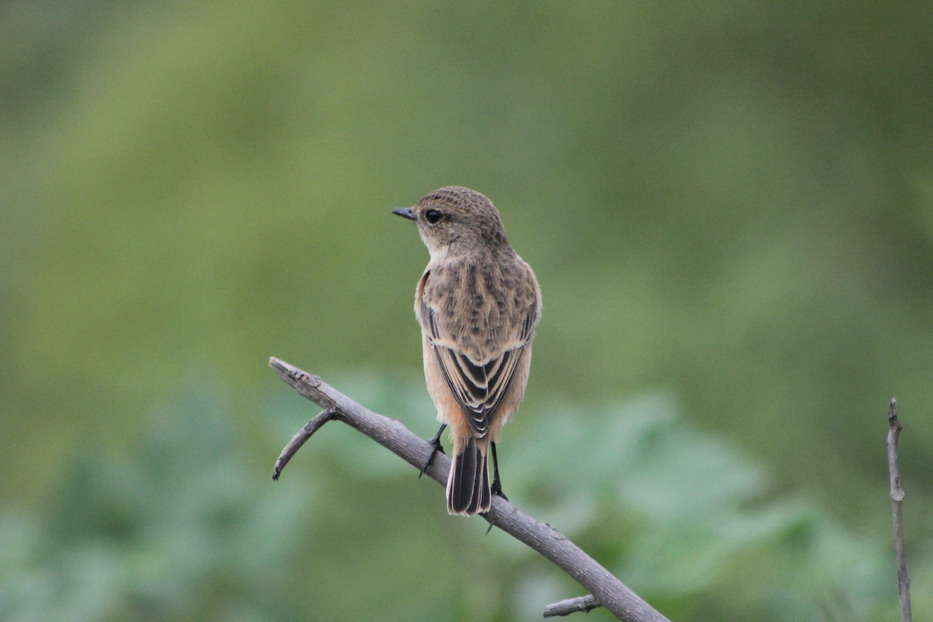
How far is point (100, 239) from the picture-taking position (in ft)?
20.6

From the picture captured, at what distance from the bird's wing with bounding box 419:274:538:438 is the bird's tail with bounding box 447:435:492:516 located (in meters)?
0.23

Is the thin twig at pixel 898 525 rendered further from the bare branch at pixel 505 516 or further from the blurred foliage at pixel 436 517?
the blurred foliage at pixel 436 517

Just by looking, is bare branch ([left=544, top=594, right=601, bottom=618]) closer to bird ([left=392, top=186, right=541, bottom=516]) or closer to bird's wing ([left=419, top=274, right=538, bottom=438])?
bird ([left=392, top=186, right=541, bottom=516])

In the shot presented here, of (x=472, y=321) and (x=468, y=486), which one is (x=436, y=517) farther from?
(x=468, y=486)

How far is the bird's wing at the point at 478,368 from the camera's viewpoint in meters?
2.91

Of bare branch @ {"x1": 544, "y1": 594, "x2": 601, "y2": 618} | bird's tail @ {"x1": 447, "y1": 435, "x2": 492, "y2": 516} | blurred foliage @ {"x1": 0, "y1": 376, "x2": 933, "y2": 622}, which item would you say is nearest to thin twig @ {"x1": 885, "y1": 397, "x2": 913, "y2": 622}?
bare branch @ {"x1": 544, "y1": 594, "x2": 601, "y2": 618}

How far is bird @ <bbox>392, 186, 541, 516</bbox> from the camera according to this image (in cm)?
290

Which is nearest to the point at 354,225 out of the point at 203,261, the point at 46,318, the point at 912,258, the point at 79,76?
the point at 203,261

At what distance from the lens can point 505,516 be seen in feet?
6.39

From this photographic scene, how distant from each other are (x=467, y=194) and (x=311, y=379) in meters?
1.70

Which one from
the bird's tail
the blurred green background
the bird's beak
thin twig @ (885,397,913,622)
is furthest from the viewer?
the blurred green background

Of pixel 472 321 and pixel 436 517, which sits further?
pixel 436 517

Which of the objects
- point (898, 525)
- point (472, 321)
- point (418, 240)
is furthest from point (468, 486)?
point (418, 240)

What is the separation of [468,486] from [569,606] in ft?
2.27
